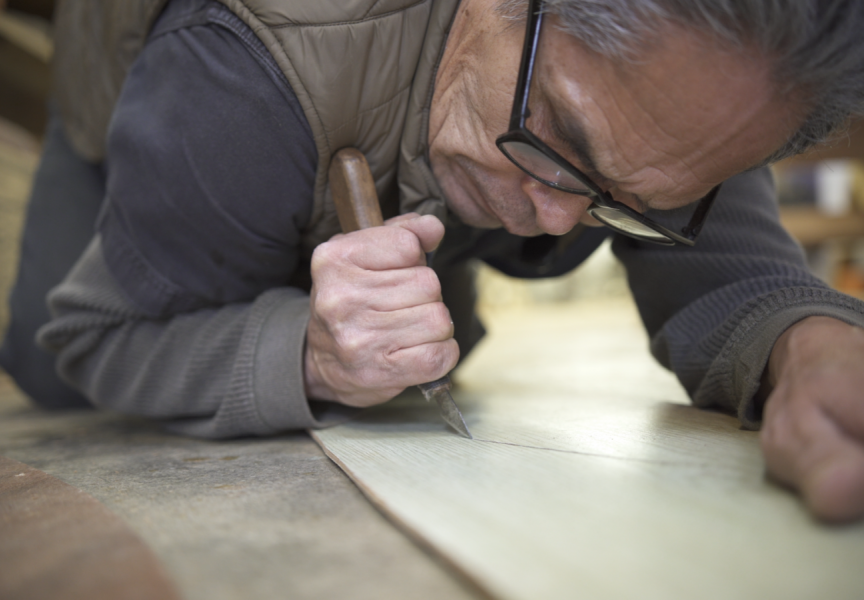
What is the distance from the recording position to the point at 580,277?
6.32m

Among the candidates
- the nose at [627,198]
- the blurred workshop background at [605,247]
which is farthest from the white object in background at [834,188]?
the nose at [627,198]

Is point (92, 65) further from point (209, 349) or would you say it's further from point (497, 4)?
point (497, 4)

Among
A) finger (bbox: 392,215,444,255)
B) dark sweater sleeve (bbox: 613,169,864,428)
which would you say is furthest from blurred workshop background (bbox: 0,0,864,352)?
finger (bbox: 392,215,444,255)

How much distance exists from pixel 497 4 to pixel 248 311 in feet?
1.99

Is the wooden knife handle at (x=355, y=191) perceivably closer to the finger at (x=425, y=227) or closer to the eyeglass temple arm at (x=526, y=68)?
the finger at (x=425, y=227)

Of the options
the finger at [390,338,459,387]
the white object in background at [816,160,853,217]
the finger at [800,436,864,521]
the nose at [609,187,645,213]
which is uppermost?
the nose at [609,187,645,213]

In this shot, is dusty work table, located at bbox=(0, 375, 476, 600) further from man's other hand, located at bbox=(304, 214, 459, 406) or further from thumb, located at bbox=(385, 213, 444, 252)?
thumb, located at bbox=(385, 213, 444, 252)

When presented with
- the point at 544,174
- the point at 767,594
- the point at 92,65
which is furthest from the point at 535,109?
the point at 92,65

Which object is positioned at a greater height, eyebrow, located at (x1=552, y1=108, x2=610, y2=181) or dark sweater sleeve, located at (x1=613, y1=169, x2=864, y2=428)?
eyebrow, located at (x1=552, y1=108, x2=610, y2=181)

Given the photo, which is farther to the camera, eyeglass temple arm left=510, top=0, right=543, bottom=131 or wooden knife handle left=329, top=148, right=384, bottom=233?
wooden knife handle left=329, top=148, right=384, bottom=233

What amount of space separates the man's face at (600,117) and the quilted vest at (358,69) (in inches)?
1.2

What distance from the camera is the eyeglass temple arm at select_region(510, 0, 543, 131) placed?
0.70m

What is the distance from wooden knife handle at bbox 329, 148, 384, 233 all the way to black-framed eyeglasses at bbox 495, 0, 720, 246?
8.0 inches

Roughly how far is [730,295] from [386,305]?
1.88 ft
